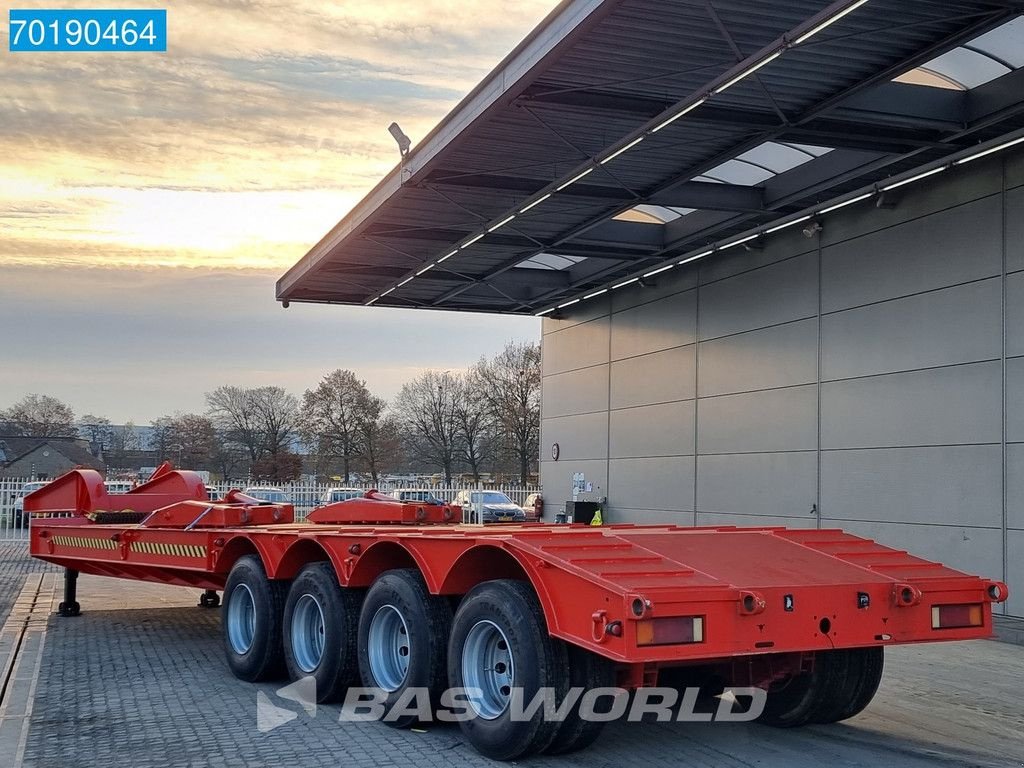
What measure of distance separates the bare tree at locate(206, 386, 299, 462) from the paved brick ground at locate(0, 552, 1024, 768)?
74.9 m

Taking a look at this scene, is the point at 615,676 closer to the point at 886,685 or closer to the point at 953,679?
the point at 886,685

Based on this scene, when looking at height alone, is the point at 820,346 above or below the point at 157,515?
above

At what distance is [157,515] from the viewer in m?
11.2

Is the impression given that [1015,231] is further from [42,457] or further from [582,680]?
[42,457]

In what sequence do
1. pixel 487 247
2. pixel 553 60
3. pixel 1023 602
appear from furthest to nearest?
pixel 487 247
pixel 1023 602
pixel 553 60

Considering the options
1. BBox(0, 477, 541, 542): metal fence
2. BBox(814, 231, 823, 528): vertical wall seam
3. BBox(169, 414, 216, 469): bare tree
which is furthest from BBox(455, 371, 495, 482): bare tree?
BBox(814, 231, 823, 528): vertical wall seam

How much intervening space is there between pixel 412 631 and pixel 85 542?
6.66 metres

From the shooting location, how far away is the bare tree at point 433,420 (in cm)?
7519

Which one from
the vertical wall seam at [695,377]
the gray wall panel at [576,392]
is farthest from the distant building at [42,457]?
the vertical wall seam at [695,377]

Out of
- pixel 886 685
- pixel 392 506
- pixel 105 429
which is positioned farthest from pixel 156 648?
pixel 105 429

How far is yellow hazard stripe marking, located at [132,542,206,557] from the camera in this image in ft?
33.9

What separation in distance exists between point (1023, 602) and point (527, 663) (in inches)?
359

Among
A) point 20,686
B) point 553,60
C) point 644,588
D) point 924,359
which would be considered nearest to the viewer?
point 644,588

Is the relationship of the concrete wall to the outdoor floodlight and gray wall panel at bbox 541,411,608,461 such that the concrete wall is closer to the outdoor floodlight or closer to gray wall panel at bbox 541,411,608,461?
gray wall panel at bbox 541,411,608,461
